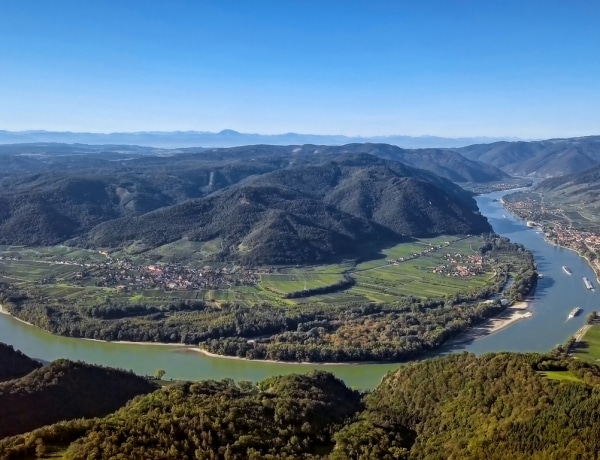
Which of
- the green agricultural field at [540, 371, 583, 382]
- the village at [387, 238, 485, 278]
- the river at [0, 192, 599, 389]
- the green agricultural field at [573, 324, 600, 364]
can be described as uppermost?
the green agricultural field at [540, 371, 583, 382]

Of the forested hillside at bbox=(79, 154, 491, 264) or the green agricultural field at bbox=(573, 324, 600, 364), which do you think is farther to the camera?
the forested hillside at bbox=(79, 154, 491, 264)

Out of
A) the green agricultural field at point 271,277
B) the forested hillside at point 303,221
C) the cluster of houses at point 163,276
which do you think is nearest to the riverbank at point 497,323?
the green agricultural field at point 271,277

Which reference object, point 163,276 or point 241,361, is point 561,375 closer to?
point 241,361

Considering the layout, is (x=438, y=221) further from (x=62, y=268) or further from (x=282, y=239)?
(x=62, y=268)

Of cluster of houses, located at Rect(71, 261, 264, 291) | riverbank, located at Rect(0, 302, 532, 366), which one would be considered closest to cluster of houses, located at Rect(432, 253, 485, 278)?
riverbank, located at Rect(0, 302, 532, 366)

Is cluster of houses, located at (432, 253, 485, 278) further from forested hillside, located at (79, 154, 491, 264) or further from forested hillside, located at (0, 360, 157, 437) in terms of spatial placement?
forested hillside, located at (0, 360, 157, 437)

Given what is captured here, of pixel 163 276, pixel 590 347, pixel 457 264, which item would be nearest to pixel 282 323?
pixel 163 276

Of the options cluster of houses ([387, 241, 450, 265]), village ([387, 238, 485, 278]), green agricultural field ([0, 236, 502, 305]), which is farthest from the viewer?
cluster of houses ([387, 241, 450, 265])
